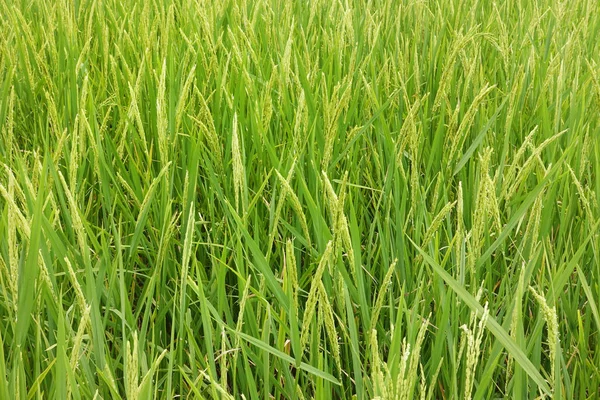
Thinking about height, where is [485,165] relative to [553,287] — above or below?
above

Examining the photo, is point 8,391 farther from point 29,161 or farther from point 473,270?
point 29,161

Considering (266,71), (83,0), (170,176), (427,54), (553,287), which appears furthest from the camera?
(83,0)

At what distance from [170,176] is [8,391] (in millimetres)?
564

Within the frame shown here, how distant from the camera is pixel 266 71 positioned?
1.74m

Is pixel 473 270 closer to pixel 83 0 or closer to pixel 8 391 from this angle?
pixel 8 391

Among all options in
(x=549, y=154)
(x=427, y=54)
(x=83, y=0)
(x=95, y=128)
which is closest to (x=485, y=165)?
(x=549, y=154)

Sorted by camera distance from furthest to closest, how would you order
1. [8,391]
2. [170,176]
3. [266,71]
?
[266,71]
[170,176]
[8,391]

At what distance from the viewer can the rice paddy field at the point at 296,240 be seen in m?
0.77

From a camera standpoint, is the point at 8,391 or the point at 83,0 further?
the point at 83,0

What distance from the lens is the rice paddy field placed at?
77 cm

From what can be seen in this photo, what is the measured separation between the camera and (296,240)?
1155mm

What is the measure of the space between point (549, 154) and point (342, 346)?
57cm

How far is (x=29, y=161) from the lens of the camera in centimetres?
138

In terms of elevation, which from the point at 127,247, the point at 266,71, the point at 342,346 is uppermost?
the point at 266,71
